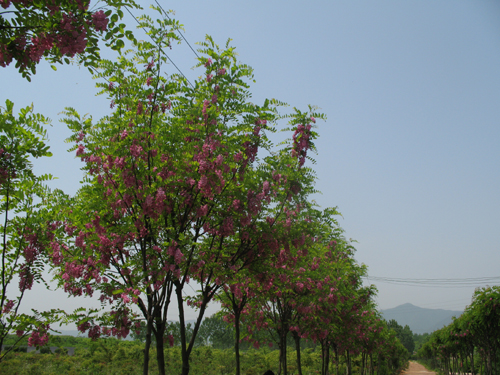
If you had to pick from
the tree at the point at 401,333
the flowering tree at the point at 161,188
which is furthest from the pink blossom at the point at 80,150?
the tree at the point at 401,333

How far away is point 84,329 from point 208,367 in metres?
16.0

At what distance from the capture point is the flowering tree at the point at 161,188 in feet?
21.6

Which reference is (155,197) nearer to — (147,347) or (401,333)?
(147,347)

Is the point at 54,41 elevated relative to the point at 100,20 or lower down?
lower down

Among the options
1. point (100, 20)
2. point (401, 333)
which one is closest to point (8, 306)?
point (100, 20)

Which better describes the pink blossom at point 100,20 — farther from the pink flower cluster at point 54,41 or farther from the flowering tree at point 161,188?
the flowering tree at point 161,188

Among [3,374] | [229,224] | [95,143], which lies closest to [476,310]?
[229,224]

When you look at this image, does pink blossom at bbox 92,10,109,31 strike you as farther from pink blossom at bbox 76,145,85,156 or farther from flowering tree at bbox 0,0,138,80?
pink blossom at bbox 76,145,85,156

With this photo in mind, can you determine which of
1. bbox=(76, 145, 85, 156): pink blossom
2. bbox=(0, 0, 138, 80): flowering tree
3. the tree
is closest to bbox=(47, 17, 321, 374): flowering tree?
bbox=(76, 145, 85, 156): pink blossom

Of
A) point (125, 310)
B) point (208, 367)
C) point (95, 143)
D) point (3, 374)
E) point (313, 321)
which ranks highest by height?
point (95, 143)

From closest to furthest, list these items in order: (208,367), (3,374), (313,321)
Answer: (3,374), (313,321), (208,367)

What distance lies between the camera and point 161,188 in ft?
20.8

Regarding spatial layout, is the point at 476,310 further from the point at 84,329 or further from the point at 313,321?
the point at 84,329

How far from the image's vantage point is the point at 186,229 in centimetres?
786
